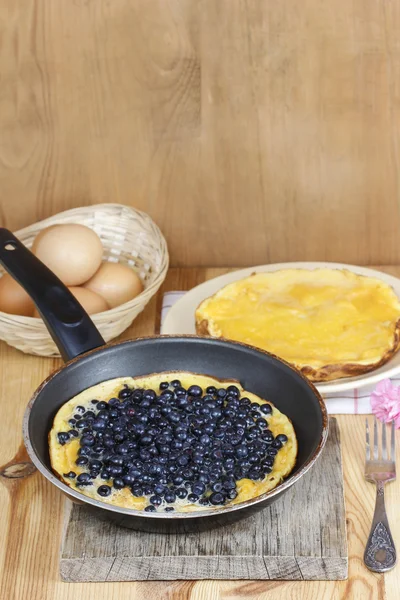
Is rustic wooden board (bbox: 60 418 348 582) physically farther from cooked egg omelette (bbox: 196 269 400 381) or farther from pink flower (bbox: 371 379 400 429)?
cooked egg omelette (bbox: 196 269 400 381)

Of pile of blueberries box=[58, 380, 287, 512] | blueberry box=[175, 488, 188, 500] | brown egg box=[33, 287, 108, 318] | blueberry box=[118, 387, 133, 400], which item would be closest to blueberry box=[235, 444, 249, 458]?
pile of blueberries box=[58, 380, 287, 512]

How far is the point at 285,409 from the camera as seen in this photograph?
126 centimetres

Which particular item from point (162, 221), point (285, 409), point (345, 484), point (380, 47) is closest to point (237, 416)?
point (285, 409)

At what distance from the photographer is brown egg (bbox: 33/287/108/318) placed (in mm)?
1548

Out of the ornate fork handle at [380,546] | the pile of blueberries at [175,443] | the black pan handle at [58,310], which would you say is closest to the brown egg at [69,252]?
the black pan handle at [58,310]

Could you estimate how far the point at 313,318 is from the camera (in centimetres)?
151

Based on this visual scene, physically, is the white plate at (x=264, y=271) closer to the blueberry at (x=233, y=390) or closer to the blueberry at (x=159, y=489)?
the blueberry at (x=233, y=390)

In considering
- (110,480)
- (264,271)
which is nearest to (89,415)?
(110,480)

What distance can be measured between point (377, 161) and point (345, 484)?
75cm

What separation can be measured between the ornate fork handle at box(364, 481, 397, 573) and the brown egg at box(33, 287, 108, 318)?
2.07 ft

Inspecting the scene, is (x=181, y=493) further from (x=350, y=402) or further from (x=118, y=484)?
(x=350, y=402)

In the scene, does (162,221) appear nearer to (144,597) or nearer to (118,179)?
(118,179)

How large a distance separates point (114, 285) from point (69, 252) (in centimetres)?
11

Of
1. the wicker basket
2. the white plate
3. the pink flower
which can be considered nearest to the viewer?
the pink flower
